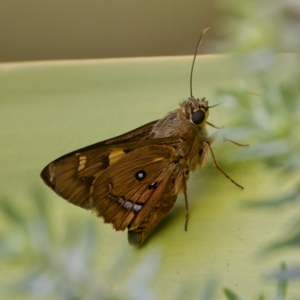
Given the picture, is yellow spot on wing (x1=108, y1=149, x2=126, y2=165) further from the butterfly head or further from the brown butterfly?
the butterfly head

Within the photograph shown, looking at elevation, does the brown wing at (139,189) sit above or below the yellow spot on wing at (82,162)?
below

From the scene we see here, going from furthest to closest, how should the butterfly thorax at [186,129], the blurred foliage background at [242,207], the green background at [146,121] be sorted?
the butterfly thorax at [186,129]
the green background at [146,121]
the blurred foliage background at [242,207]

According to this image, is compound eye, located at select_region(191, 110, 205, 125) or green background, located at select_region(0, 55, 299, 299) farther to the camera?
compound eye, located at select_region(191, 110, 205, 125)

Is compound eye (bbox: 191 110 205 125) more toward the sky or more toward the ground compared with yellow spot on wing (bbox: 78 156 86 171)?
more toward the ground

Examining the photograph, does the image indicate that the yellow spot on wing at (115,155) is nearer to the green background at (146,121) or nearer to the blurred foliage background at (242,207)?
the green background at (146,121)

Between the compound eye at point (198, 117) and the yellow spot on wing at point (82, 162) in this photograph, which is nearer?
the yellow spot on wing at point (82, 162)

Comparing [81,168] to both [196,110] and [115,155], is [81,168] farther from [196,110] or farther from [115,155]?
[196,110]

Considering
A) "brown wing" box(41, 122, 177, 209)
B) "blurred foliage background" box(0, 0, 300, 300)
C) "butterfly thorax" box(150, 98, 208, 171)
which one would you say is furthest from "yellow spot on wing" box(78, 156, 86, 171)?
"blurred foliage background" box(0, 0, 300, 300)

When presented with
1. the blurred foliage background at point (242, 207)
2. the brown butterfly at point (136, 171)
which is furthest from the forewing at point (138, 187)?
the blurred foliage background at point (242, 207)
